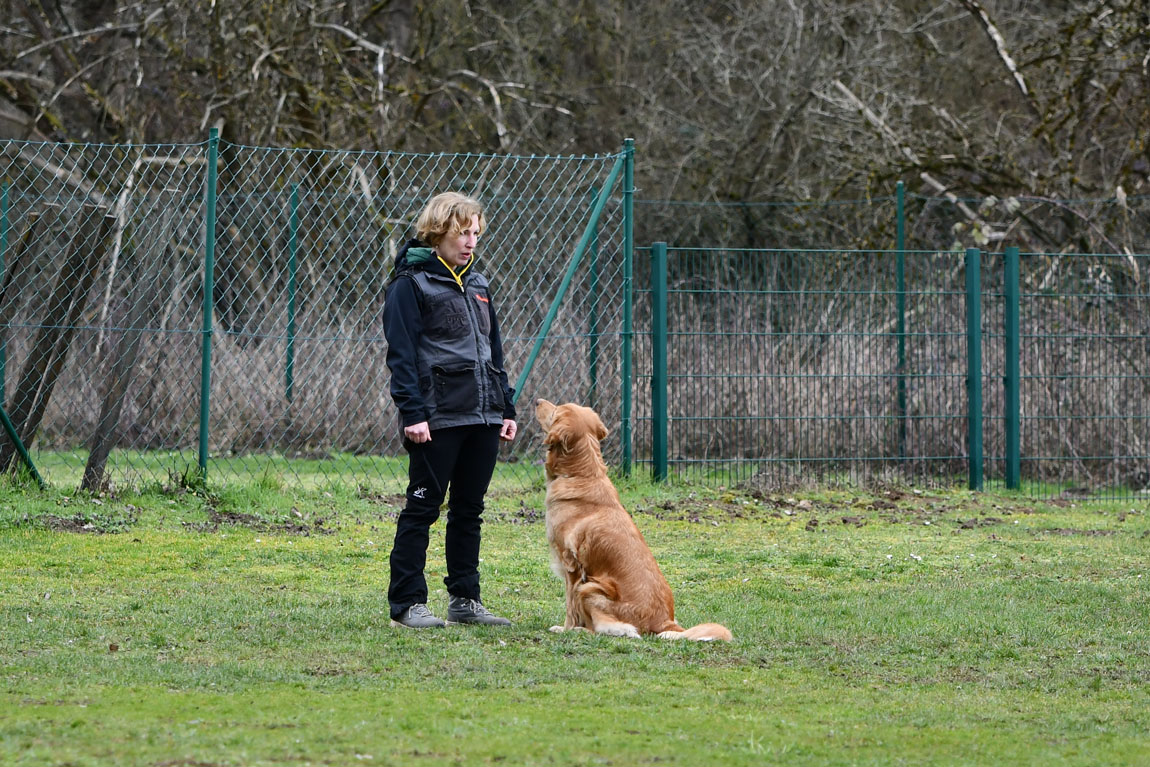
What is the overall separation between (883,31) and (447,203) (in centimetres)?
1407

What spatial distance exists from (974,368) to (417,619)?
727cm

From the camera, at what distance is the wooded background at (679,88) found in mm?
14289

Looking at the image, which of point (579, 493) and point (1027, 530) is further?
point (1027, 530)

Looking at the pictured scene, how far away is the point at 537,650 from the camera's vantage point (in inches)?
201

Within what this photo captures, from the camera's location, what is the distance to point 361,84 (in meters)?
14.6

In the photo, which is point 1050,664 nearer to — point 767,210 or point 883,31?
point 767,210

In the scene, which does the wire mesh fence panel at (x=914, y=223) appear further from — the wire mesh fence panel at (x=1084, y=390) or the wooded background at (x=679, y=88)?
the wire mesh fence panel at (x=1084, y=390)

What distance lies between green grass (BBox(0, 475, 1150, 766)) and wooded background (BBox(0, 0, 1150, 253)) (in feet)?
21.8

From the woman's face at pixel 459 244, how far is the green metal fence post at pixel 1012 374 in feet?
23.5

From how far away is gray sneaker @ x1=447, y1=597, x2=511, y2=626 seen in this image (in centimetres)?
565

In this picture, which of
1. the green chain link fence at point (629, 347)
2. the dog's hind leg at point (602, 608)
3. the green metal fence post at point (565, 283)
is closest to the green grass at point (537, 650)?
the dog's hind leg at point (602, 608)

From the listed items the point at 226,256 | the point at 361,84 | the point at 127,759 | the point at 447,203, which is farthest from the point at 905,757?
the point at 361,84

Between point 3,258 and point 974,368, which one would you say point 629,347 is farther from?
point 3,258

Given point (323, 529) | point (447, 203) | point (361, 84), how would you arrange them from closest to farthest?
point (447, 203) → point (323, 529) → point (361, 84)
